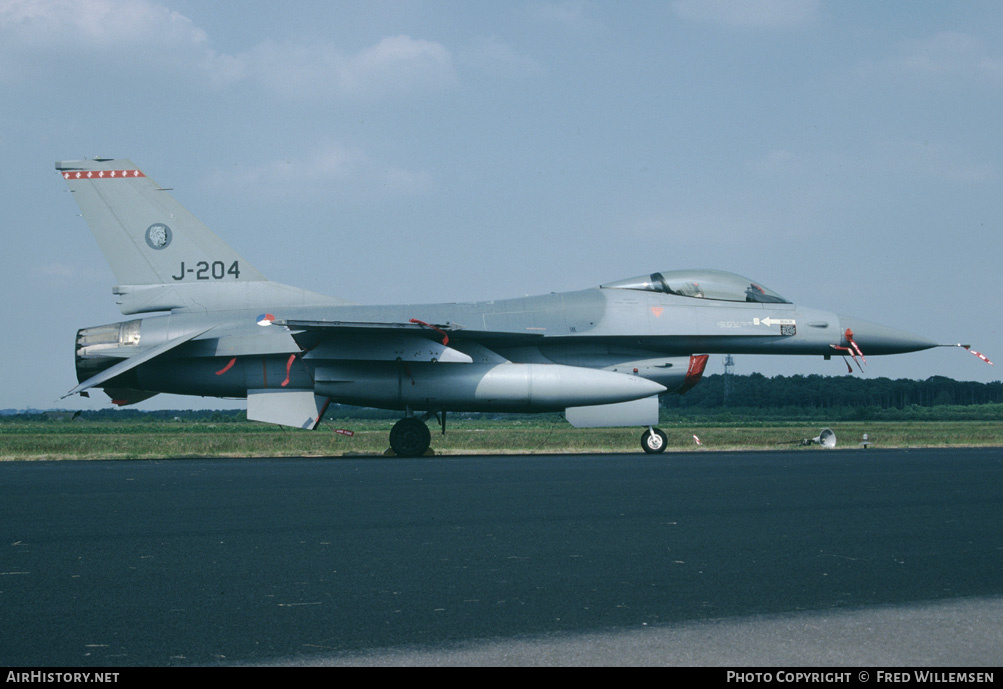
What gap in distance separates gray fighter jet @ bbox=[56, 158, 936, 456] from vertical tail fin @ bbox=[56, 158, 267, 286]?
1.1 inches

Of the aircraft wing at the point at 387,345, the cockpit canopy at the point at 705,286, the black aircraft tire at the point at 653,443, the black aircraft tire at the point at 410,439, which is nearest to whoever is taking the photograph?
the aircraft wing at the point at 387,345

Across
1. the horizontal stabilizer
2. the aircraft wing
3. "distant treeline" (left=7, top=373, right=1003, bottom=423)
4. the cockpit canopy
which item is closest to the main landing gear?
the aircraft wing

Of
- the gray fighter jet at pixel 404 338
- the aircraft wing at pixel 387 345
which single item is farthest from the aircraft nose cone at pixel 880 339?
the aircraft wing at pixel 387 345

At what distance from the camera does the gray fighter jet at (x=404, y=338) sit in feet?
56.1

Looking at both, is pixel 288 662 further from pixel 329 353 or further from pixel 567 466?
pixel 329 353

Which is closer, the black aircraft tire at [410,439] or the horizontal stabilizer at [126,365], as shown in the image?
the horizontal stabilizer at [126,365]

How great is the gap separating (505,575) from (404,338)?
1204cm

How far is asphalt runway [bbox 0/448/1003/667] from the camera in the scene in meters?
3.80

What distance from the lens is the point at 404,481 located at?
36.1ft

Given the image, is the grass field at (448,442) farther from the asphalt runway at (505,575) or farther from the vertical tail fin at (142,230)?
the asphalt runway at (505,575)

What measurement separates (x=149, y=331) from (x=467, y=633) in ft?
48.8

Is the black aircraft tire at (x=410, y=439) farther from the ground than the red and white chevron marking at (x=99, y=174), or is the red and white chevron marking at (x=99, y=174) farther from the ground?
the red and white chevron marking at (x=99, y=174)

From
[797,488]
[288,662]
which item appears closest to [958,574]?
[288,662]

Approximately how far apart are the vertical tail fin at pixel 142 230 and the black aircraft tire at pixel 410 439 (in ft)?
14.9
